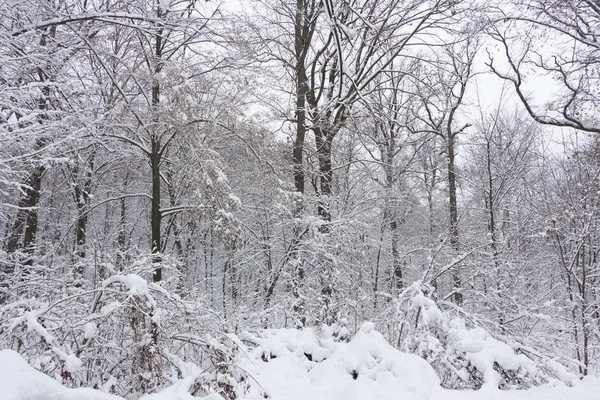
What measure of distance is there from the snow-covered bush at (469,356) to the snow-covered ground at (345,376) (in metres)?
0.25

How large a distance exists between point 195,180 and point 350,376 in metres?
4.77

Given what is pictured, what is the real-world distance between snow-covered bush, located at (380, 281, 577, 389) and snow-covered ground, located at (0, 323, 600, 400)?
25 cm

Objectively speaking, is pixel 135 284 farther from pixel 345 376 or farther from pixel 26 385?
pixel 345 376

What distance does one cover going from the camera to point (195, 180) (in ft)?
25.2

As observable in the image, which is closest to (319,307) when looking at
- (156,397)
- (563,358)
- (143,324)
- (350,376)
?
(350,376)

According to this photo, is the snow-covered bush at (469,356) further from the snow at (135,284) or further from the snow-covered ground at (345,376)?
the snow at (135,284)

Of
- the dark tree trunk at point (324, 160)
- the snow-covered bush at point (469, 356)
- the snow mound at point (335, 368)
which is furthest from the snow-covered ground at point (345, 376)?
the dark tree trunk at point (324, 160)

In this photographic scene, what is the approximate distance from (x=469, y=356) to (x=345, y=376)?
1740 millimetres

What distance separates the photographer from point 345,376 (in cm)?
448

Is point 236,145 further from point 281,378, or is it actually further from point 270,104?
point 281,378

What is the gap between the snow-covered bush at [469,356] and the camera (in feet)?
16.0

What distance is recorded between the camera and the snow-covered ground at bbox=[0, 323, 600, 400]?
3703 mm

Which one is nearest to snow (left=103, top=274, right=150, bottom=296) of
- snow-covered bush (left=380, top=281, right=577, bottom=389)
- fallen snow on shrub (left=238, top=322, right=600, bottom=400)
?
fallen snow on shrub (left=238, top=322, right=600, bottom=400)

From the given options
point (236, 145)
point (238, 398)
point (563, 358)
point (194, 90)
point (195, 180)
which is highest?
point (194, 90)
